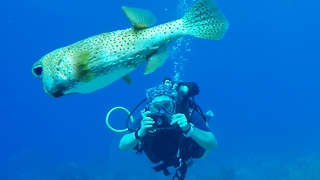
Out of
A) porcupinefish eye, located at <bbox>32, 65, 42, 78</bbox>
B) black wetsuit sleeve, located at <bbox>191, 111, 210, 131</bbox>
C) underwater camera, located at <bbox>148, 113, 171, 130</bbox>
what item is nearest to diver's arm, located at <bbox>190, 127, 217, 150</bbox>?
black wetsuit sleeve, located at <bbox>191, 111, 210, 131</bbox>

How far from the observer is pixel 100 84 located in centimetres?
221

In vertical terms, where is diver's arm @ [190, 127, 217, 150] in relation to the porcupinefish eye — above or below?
above

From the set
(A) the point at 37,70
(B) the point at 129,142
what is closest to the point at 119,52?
(A) the point at 37,70

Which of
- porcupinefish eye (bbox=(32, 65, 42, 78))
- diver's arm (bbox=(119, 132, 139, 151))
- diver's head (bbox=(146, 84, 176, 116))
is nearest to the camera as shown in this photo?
porcupinefish eye (bbox=(32, 65, 42, 78))

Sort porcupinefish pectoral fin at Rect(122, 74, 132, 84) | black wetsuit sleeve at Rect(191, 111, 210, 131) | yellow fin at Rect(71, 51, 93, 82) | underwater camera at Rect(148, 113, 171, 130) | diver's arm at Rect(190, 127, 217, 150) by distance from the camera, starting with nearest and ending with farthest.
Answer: yellow fin at Rect(71, 51, 93, 82) < porcupinefish pectoral fin at Rect(122, 74, 132, 84) < underwater camera at Rect(148, 113, 171, 130) < diver's arm at Rect(190, 127, 217, 150) < black wetsuit sleeve at Rect(191, 111, 210, 131)

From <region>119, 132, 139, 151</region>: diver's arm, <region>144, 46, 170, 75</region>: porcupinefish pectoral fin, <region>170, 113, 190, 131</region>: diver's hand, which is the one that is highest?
<region>170, 113, 190, 131</region>: diver's hand

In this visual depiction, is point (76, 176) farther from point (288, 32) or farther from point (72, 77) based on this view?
point (288, 32)

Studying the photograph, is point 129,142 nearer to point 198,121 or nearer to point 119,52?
point 198,121

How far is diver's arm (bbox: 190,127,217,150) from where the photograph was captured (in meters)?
5.42

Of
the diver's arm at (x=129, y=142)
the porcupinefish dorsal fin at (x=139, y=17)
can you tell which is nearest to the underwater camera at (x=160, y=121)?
the diver's arm at (x=129, y=142)

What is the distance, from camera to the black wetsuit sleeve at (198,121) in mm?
5910

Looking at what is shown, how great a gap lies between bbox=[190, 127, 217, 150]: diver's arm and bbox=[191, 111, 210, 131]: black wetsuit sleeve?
19cm

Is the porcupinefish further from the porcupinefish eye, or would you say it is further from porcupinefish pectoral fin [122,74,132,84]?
porcupinefish pectoral fin [122,74,132,84]

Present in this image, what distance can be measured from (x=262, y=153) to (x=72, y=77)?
22.2 m
